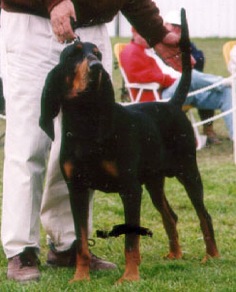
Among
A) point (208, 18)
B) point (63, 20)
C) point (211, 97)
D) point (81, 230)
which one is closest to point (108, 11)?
point (63, 20)

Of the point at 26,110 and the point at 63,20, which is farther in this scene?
the point at 26,110

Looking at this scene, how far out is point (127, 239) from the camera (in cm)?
475

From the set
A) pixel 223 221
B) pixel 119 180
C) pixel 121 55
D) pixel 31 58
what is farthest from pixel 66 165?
pixel 121 55

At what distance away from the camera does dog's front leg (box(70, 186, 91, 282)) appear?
4871 mm

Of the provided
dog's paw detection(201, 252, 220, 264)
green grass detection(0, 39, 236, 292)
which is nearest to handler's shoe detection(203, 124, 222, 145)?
green grass detection(0, 39, 236, 292)

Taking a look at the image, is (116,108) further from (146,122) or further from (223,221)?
(223,221)

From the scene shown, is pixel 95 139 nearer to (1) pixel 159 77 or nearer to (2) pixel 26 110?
(2) pixel 26 110

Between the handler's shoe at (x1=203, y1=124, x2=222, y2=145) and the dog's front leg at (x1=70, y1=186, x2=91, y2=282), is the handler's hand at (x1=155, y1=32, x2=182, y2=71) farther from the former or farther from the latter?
the handler's shoe at (x1=203, y1=124, x2=222, y2=145)

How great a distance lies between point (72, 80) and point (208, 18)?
24314 millimetres

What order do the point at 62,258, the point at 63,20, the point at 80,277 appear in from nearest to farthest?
the point at 63,20, the point at 80,277, the point at 62,258

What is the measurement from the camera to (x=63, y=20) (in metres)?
4.54

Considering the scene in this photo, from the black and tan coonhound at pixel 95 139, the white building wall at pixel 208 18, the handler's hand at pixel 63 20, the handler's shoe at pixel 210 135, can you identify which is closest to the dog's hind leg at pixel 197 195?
the black and tan coonhound at pixel 95 139

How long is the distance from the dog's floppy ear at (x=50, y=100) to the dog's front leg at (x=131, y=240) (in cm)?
55

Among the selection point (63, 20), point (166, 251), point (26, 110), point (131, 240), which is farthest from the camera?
point (166, 251)
